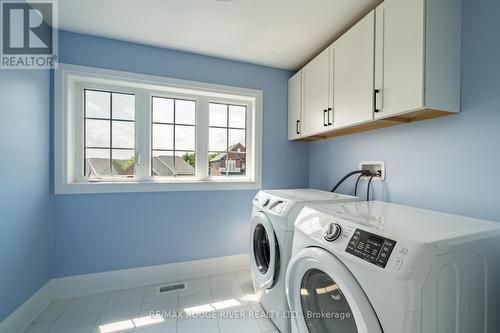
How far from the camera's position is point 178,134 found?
2225mm

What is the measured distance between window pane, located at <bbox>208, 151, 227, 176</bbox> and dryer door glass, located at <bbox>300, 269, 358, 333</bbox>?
61.9 inches

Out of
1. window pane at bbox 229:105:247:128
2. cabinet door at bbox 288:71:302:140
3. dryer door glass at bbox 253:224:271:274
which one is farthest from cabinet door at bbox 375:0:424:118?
window pane at bbox 229:105:247:128

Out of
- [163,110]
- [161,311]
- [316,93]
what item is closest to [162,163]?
[163,110]

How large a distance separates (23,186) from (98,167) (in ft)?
1.84

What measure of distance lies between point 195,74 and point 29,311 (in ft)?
7.66

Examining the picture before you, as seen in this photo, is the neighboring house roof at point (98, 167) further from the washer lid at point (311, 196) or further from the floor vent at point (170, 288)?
the washer lid at point (311, 196)

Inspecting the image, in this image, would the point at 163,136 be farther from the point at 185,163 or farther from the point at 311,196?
the point at 311,196

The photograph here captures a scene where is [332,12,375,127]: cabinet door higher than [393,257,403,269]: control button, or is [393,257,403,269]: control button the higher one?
[332,12,375,127]: cabinet door

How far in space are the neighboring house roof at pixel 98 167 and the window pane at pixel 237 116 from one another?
1.32 m

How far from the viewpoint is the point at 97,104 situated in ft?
6.51

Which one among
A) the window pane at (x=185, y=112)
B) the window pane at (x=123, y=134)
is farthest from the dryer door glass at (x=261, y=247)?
the window pane at (x=123, y=134)

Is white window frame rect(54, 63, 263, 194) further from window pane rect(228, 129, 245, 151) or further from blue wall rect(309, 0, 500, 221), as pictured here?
blue wall rect(309, 0, 500, 221)

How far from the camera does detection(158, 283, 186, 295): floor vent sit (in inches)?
74.3

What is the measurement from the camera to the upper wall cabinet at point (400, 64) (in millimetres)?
1093
